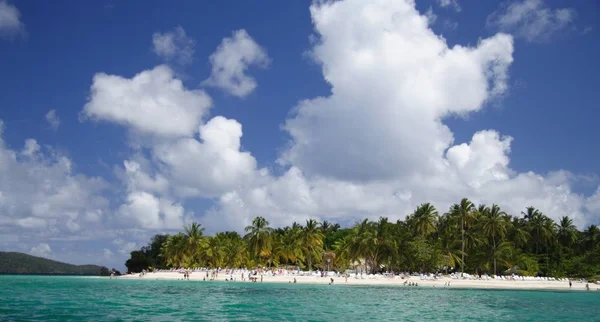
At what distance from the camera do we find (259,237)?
319 ft

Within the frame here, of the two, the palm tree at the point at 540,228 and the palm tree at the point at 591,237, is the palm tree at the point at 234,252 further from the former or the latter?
the palm tree at the point at 591,237

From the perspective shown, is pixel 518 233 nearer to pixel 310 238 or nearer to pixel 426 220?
pixel 426 220

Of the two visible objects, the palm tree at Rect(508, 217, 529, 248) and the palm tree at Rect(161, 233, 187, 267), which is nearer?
the palm tree at Rect(508, 217, 529, 248)

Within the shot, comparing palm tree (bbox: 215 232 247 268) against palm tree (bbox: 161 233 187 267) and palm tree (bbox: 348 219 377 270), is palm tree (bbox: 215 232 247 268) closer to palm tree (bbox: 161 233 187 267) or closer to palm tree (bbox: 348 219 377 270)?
palm tree (bbox: 161 233 187 267)

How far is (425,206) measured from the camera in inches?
3752

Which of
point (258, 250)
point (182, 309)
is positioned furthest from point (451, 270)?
point (182, 309)

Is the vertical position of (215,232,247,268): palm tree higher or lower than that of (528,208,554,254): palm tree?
lower

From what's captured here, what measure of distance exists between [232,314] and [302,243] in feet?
227

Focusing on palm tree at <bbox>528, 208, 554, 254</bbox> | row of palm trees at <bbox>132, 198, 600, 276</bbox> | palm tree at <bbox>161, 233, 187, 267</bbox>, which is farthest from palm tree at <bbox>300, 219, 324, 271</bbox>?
palm tree at <bbox>528, 208, 554, 254</bbox>

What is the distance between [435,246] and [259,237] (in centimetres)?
3314

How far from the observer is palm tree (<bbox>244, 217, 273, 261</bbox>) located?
97.4 metres

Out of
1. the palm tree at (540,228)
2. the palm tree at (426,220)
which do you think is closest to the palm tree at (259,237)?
the palm tree at (426,220)

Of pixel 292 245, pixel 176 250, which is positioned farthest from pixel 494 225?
pixel 176 250

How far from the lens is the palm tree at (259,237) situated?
97.4 meters
